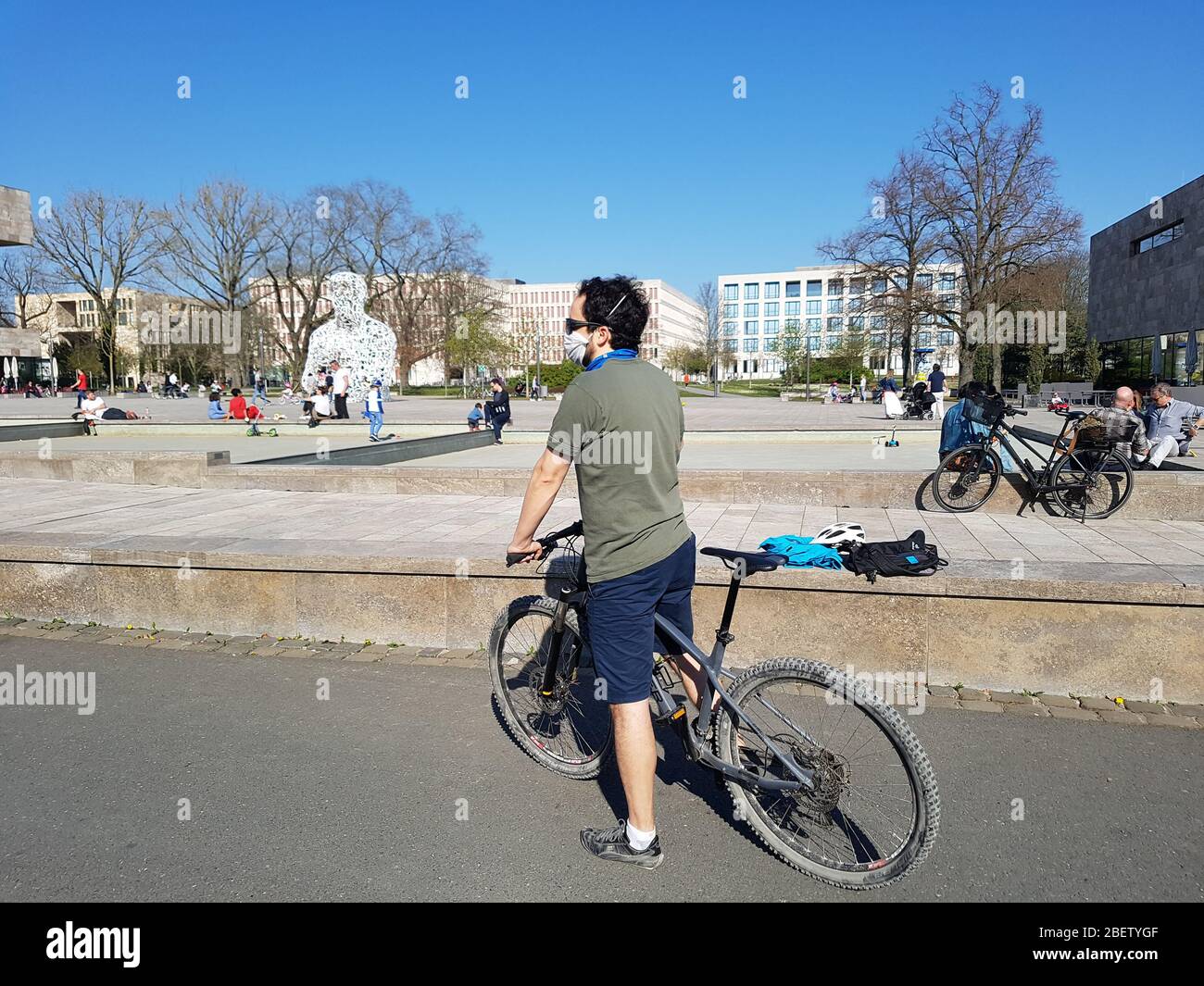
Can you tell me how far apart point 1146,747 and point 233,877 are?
4020 millimetres

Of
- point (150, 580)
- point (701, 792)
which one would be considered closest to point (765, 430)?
point (150, 580)

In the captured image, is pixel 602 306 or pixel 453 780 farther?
pixel 453 780

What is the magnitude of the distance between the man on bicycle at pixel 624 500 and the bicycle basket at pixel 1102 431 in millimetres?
6797

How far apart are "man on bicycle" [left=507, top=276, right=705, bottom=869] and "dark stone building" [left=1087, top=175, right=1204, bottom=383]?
43.7 metres

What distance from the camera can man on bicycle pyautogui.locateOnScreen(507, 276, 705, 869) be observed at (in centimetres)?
297

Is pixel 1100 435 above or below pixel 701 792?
above

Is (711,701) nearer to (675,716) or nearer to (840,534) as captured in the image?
(675,716)

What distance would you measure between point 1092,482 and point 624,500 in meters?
7.01

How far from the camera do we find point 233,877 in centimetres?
308

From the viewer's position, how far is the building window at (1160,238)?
1715 inches

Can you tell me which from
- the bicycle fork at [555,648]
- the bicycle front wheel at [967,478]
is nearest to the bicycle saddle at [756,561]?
the bicycle fork at [555,648]

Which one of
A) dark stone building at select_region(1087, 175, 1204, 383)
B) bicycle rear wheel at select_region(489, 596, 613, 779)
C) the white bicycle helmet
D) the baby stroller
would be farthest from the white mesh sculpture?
bicycle rear wheel at select_region(489, 596, 613, 779)

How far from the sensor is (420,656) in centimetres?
567
